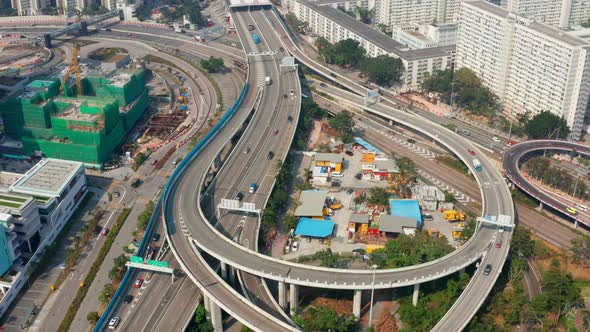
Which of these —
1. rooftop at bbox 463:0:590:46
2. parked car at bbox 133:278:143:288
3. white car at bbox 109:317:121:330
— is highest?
rooftop at bbox 463:0:590:46

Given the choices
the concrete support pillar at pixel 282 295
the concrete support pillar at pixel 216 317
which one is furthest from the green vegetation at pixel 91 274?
the concrete support pillar at pixel 282 295

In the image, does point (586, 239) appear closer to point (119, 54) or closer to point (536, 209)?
point (536, 209)

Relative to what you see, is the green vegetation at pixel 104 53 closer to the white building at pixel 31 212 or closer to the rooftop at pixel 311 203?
the white building at pixel 31 212

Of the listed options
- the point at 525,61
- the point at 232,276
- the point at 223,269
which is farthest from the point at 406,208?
the point at 525,61

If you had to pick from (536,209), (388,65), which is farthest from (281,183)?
(388,65)

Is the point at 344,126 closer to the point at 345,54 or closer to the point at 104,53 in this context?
the point at 345,54

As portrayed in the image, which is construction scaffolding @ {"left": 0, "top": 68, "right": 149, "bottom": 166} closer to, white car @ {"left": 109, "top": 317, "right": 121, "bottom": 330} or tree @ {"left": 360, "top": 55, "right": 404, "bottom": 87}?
white car @ {"left": 109, "top": 317, "right": 121, "bottom": 330}

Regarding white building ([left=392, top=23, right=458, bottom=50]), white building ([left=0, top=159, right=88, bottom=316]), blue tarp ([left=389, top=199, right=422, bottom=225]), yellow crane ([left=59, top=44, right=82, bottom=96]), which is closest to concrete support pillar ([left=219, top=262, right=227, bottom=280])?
white building ([left=0, top=159, right=88, bottom=316])
